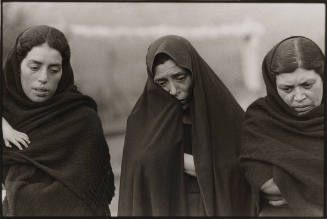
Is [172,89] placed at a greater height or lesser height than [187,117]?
greater

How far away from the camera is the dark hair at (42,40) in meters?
1.93

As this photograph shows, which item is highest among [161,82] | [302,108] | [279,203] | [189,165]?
[161,82]

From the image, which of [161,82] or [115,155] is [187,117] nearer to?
[161,82]

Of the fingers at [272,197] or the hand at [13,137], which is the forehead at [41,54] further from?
the fingers at [272,197]

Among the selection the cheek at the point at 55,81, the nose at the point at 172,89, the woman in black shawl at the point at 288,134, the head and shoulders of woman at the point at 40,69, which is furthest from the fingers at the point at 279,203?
the cheek at the point at 55,81

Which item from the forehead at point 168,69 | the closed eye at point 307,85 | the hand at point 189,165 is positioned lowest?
the hand at point 189,165

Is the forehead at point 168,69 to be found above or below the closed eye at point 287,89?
above

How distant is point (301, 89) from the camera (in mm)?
1959

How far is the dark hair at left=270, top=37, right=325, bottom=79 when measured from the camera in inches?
76.4

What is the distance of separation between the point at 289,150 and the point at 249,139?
0.54 feet

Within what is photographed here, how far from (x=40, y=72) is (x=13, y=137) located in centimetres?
28

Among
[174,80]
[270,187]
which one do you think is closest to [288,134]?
[270,187]

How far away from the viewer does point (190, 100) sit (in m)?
1.98

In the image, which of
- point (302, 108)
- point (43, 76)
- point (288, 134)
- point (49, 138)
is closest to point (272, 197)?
point (288, 134)
